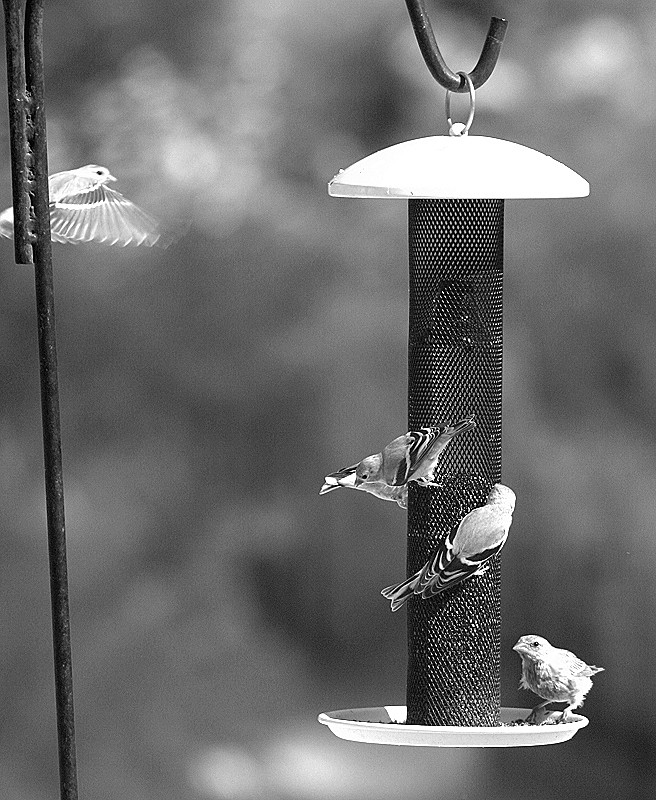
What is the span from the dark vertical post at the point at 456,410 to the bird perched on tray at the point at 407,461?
4 cm

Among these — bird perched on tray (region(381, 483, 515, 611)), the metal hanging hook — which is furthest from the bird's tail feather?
the metal hanging hook

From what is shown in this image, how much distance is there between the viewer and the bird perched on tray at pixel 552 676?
8.09 ft

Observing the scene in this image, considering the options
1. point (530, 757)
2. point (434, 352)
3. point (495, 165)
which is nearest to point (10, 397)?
point (530, 757)

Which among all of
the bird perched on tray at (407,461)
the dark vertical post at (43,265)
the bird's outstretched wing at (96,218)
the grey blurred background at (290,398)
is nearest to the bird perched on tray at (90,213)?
the bird's outstretched wing at (96,218)

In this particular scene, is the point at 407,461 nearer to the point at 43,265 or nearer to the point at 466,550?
the point at 466,550

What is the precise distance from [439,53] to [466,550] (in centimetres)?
70

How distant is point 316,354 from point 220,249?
0.40m

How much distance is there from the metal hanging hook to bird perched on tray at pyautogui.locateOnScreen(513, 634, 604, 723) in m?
0.86

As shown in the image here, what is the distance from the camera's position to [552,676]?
2.49 metres

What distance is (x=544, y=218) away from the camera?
451 centimetres

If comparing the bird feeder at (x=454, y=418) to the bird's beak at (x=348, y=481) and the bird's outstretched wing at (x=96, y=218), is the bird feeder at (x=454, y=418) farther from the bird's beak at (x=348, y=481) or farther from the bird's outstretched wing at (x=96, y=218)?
the bird's outstretched wing at (x=96, y=218)

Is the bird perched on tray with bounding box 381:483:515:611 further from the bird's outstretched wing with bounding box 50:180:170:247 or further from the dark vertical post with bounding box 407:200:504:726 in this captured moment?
the bird's outstretched wing with bounding box 50:180:170:247

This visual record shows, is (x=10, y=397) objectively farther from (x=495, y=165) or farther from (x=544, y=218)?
(x=495, y=165)

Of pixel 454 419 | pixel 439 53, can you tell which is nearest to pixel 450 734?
pixel 454 419
